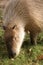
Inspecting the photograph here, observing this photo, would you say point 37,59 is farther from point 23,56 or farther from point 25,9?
point 25,9

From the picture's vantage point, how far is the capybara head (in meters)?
5.07

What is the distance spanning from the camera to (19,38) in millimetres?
5328

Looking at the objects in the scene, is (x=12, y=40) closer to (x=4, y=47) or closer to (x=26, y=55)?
(x=26, y=55)

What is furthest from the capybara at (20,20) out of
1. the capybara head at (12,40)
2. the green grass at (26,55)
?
the green grass at (26,55)

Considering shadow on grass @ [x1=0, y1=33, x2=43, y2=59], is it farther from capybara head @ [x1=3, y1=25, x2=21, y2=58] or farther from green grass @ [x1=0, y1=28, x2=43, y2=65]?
capybara head @ [x1=3, y1=25, x2=21, y2=58]

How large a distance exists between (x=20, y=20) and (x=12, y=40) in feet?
1.81

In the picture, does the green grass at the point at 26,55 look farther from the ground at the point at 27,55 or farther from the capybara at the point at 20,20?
the capybara at the point at 20,20

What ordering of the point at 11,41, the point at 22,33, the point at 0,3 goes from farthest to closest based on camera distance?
1. the point at 0,3
2. the point at 22,33
3. the point at 11,41

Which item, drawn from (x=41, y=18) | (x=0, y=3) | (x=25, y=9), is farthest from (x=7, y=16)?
(x=0, y=3)

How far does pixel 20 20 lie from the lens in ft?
17.9

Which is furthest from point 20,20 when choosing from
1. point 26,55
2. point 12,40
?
point 26,55

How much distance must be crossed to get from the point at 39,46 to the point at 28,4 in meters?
0.93

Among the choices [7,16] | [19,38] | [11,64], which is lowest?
[11,64]

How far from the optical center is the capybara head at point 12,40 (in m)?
5.07
